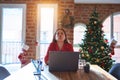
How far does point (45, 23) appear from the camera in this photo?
5301mm

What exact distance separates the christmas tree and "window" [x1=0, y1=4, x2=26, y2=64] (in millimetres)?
1583

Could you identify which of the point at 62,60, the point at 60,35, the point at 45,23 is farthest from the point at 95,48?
the point at 62,60

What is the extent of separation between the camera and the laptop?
96.8 inches

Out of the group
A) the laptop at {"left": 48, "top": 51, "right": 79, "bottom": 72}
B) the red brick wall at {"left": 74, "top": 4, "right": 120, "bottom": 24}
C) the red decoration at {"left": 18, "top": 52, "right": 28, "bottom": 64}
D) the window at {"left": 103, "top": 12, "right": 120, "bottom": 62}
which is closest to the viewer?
the laptop at {"left": 48, "top": 51, "right": 79, "bottom": 72}

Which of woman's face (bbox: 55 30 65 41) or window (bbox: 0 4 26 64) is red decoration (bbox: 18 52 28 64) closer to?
window (bbox: 0 4 26 64)

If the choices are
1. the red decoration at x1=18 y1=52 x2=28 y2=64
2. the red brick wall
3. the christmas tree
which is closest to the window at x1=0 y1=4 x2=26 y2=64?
the red decoration at x1=18 y1=52 x2=28 y2=64

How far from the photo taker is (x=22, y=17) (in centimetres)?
537

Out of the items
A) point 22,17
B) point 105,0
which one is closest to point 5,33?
point 22,17

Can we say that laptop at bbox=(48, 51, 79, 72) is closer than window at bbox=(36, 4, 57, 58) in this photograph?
Yes

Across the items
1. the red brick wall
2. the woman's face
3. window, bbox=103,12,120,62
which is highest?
the red brick wall

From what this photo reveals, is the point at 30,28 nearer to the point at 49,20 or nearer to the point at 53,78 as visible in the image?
the point at 49,20

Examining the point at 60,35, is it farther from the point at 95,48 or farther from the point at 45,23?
the point at 95,48

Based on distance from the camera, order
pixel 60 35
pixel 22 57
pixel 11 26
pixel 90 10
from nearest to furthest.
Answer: pixel 60 35
pixel 22 57
pixel 11 26
pixel 90 10

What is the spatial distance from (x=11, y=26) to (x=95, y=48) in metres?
2.16
